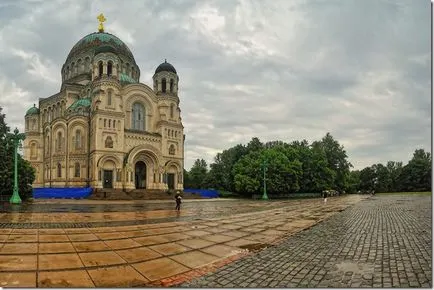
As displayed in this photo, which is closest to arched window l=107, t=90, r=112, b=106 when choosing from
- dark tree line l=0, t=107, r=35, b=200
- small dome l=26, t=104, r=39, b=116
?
dark tree line l=0, t=107, r=35, b=200

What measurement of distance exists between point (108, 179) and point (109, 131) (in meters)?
6.43

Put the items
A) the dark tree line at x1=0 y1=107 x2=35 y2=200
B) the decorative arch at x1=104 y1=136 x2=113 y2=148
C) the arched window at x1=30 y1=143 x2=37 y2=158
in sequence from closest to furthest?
the dark tree line at x1=0 y1=107 x2=35 y2=200
the decorative arch at x1=104 y1=136 x2=113 y2=148
the arched window at x1=30 y1=143 x2=37 y2=158

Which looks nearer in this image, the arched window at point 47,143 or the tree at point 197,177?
the arched window at point 47,143

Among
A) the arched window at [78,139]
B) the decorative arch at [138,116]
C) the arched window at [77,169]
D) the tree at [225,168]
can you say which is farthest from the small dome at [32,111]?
the tree at [225,168]

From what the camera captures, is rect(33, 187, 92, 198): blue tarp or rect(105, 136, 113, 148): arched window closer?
rect(33, 187, 92, 198): blue tarp

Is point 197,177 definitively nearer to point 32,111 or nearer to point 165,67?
point 165,67

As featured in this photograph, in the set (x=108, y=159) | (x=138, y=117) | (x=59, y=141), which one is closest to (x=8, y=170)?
(x=108, y=159)

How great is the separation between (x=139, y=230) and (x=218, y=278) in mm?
6476

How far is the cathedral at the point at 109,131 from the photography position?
46.7 metres

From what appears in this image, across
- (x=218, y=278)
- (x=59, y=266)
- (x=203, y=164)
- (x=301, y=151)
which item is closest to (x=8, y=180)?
(x=59, y=266)

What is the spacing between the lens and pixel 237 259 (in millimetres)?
7551

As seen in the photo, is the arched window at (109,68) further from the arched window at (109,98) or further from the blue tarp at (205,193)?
the blue tarp at (205,193)

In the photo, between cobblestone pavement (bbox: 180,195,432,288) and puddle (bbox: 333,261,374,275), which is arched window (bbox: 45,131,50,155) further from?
puddle (bbox: 333,261,374,275)

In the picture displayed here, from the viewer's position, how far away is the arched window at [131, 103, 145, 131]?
5116 cm
